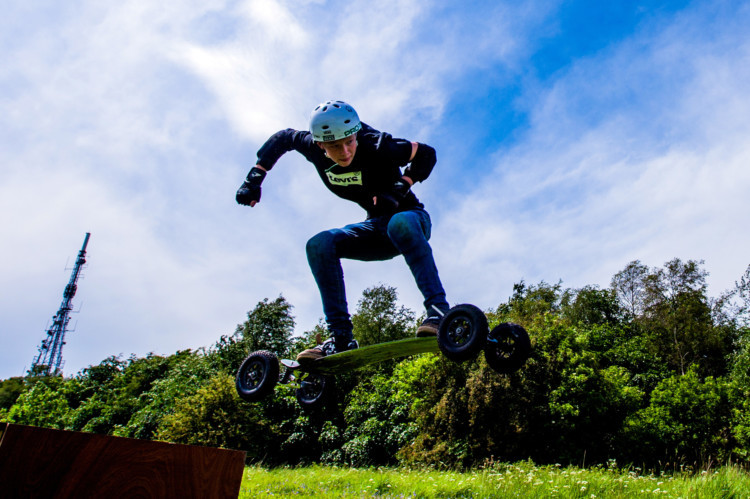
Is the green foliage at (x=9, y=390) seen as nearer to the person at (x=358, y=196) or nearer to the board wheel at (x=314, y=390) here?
the board wheel at (x=314, y=390)

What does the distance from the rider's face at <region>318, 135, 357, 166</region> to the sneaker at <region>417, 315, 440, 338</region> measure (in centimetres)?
173

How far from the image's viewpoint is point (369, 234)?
16.5ft

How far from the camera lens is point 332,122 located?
14.5ft

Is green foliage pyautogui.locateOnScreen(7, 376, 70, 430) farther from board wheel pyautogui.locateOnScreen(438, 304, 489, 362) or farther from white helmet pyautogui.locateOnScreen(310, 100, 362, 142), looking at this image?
board wheel pyautogui.locateOnScreen(438, 304, 489, 362)

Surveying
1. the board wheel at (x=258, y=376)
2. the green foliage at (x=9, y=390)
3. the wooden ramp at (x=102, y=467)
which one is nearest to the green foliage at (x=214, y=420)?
the board wheel at (x=258, y=376)

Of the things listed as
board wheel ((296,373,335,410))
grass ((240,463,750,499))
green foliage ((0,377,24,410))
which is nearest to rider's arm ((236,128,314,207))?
board wheel ((296,373,335,410))

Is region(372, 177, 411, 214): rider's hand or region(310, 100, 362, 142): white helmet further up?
region(310, 100, 362, 142): white helmet

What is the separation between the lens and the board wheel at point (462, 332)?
376cm

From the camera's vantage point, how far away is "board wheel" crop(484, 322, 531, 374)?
4164 millimetres

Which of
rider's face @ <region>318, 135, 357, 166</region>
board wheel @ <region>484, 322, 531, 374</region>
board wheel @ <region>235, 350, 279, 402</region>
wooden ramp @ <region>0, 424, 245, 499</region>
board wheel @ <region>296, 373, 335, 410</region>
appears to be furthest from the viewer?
board wheel @ <region>296, 373, 335, 410</region>

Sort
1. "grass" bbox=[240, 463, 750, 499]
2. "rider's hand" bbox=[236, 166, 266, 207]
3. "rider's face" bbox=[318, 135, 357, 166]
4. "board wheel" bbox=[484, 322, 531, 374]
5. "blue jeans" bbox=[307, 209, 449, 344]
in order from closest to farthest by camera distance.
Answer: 1. "board wheel" bbox=[484, 322, 531, 374]
2. "rider's face" bbox=[318, 135, 357, 166]
3. "blue jeans" bbox=[307, 209, 449, 344]
4. "rider's hand" bbox=[236, 166, 266, 207]
5. "grass" bbox=[240, 463, 750, 499]

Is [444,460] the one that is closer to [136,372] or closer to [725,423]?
[725,423]

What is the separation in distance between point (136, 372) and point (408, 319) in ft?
86.7

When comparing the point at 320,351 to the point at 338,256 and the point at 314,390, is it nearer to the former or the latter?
the point at 314,390
